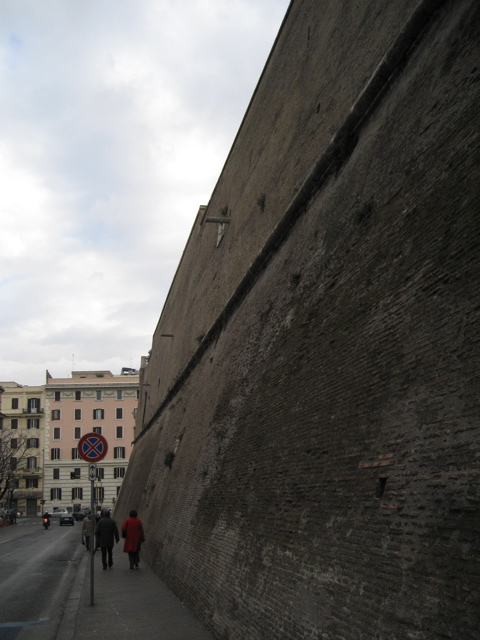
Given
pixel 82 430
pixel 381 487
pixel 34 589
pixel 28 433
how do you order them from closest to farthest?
1. pixel 381 487
2. pixel 34 589
3. pixel 82 430
4. pixel 28 433

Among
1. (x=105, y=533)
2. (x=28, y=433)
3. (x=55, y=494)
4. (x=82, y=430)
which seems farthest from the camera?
(x=28, y=433)

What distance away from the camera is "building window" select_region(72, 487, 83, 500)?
66.6 metres

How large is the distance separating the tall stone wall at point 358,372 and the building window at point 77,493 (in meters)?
57.8

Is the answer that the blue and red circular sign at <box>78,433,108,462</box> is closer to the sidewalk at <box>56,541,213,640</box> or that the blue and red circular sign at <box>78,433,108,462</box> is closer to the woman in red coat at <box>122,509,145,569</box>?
the sidewalk at <box>56,541,213,640</box>

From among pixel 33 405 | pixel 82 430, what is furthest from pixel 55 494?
pixel 33 405

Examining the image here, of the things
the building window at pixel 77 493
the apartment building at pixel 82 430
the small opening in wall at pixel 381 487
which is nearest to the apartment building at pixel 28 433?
the apartment building at pixel 82 430

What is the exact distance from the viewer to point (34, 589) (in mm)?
12391

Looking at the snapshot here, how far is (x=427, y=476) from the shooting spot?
427cm

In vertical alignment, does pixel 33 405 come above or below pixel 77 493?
above

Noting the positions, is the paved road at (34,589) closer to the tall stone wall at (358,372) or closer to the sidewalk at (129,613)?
the sidewalk at (129,613)

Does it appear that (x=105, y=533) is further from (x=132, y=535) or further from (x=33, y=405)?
(x=33, y=405)

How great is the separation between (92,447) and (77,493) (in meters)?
59.7

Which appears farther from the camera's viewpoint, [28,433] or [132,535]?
[28,433]

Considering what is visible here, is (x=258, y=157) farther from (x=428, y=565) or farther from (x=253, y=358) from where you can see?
(x=428, y=565)
